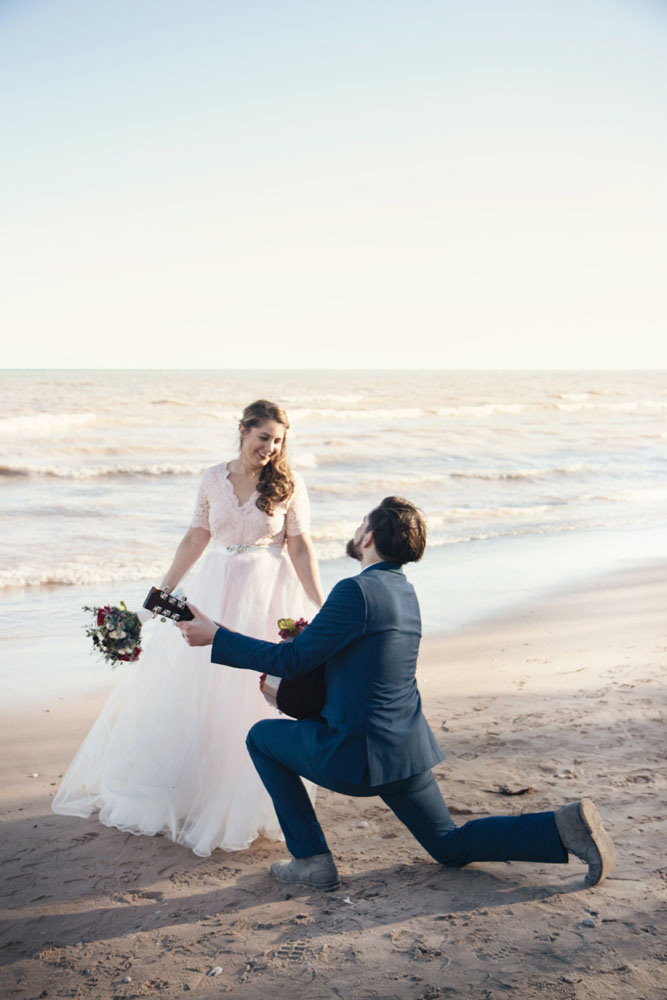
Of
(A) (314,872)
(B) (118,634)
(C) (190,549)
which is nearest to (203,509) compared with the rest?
(C) (190,549)

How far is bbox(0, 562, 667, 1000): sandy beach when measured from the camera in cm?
269

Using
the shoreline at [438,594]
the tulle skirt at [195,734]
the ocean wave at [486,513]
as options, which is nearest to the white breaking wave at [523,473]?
the ocean wave at [486,513]

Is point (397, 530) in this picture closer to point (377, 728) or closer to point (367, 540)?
point (367, 540)

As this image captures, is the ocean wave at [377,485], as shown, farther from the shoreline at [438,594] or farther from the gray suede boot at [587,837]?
the gray suede boot at [587,837]

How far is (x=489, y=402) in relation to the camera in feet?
141

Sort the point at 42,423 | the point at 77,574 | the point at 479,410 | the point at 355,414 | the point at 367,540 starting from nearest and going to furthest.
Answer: the point at 367,540 < the point at 77,574 < the point at 42,423 < the point at 355,414 < the point at 479,410

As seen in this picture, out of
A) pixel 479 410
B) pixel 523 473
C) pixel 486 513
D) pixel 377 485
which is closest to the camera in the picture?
pixel 486 513

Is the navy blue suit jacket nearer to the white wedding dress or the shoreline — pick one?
the white wedding dress

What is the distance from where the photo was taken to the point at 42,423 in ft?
90.0

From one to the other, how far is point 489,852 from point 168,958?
1.18 m

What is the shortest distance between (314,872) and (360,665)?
0.84 metres

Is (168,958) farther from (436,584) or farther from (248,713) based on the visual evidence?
(436,584)

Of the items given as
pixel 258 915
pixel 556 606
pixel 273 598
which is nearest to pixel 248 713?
pixel 273 598

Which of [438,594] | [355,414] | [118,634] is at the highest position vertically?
[355,414]
